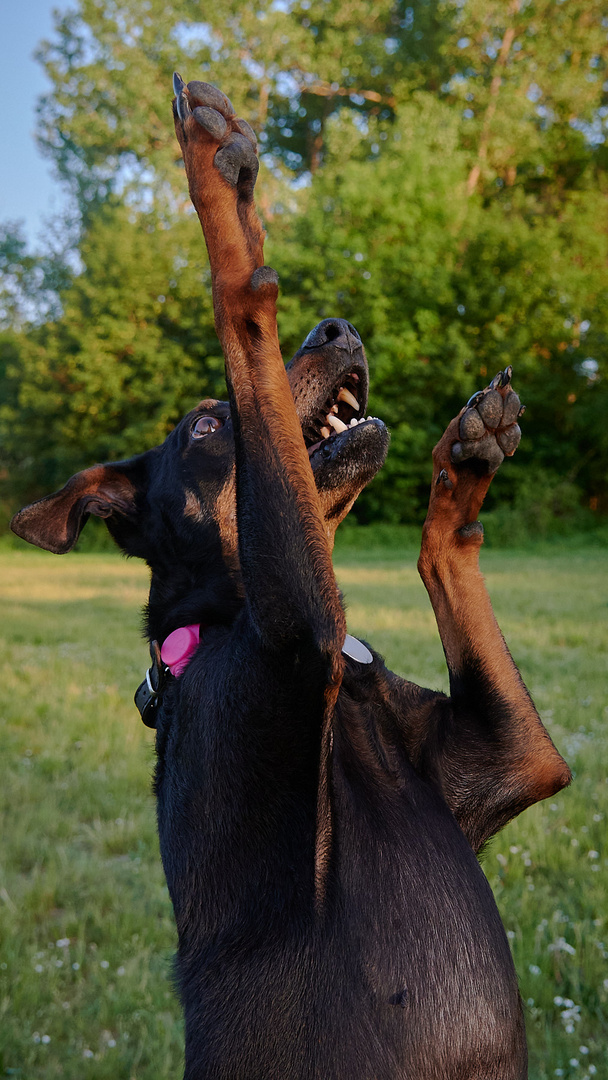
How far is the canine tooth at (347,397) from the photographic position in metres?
2.61

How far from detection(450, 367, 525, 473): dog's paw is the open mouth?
0.35m

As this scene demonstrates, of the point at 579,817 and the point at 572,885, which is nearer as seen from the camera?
the point at 572,885

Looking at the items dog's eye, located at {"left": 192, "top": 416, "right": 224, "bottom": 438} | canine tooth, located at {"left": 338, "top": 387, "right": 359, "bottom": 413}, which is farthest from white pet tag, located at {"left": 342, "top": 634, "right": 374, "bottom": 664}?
dog's eye, located at {"left": 192, "top": 416, "right": 224, "bottom": 438}

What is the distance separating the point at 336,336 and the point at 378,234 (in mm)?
23600

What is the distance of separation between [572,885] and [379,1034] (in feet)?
5.72

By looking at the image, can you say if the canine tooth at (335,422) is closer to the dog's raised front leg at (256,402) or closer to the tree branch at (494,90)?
the dog's raised front leg at (256,402)

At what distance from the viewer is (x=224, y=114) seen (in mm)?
1919

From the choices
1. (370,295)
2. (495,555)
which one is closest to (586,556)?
(495,555)

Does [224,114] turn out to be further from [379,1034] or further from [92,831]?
[92,831]

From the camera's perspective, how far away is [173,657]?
→ 2.24 m

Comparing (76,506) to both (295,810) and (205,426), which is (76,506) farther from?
(295,810)

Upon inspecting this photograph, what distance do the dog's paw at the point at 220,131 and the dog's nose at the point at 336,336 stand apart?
0.68 metres

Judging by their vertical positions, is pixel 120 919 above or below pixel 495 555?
below

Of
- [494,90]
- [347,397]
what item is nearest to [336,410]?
[347,397]
